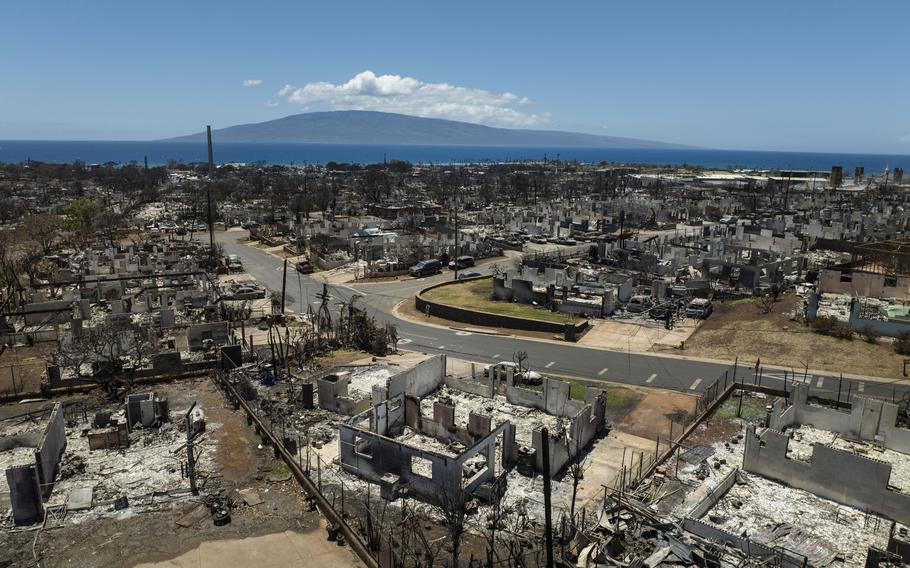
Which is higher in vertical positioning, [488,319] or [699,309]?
[699,309]

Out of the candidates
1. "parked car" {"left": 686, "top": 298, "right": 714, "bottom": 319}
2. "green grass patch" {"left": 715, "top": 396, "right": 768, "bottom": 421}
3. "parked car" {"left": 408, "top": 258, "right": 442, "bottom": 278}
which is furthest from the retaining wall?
"green grass patch" {"left": 715, "top": 396, "right": 768, "bottom": 421}

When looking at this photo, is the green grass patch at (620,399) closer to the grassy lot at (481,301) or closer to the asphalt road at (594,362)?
the asphalt road at (594,362)

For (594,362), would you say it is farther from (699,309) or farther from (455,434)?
(455,434)

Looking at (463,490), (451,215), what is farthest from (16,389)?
(451,215)

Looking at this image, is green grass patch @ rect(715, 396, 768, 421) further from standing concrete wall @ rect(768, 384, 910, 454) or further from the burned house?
the burned house

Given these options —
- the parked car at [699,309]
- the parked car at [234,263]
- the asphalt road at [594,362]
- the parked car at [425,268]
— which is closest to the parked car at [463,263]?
the parked car at [425,268]

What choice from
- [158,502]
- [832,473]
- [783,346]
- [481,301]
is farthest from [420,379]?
[783,346]
